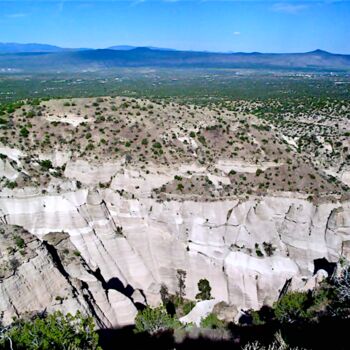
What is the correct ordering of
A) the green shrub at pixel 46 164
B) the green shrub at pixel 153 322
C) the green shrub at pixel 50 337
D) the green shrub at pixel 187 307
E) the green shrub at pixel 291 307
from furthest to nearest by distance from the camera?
the green shrub at pixel 46 164, the green shrub at pixel 187 307, the green shrub at pixel 291 307, the green shrub at pixel 153 322, the green shrub at pixel 50 337

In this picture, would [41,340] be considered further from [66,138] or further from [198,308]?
[66,138]

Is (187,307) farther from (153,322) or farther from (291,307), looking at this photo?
(291,307)

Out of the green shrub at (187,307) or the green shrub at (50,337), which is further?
the green shrub at (187,307)

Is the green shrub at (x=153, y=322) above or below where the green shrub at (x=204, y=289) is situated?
above

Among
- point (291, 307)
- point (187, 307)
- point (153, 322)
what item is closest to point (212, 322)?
point (153, 322)

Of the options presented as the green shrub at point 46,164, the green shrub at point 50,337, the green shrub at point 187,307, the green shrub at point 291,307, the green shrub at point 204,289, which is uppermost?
the green shrub at point 46,164

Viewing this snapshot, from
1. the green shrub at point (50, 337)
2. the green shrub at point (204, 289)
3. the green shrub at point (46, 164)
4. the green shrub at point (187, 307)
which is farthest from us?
the green shrub at point (46, 164)

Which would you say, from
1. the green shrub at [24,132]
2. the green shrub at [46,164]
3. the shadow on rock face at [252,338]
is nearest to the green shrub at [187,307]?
the shadow on rock face at [252,338]

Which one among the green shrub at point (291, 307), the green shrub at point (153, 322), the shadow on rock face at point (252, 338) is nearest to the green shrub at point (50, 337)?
the shadow on rock face at point (252, 338)

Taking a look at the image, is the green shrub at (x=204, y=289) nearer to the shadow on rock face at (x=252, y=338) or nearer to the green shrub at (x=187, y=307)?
the green shrub at (x=187, y=307)

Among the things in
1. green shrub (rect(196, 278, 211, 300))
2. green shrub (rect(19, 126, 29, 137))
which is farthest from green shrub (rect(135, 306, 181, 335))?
green shrub (rect(19, 126, 29, 137))

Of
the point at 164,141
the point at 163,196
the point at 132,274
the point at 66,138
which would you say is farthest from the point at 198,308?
the point at 66,138
